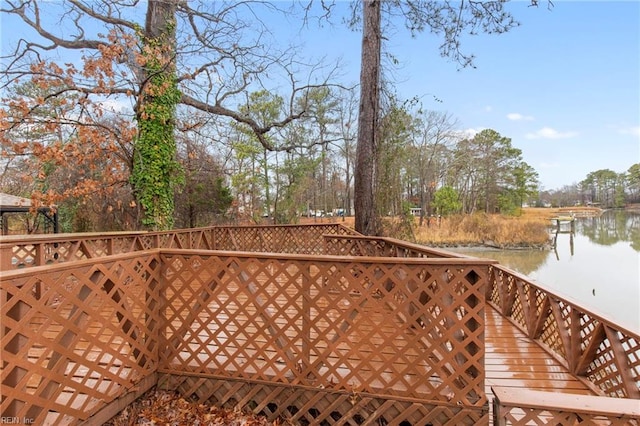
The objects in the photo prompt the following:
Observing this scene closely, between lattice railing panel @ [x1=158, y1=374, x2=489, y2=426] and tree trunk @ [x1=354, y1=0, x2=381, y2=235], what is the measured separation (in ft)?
12.7

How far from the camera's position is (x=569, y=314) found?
2791 millimetres

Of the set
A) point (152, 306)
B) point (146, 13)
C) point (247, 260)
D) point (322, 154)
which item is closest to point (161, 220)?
point (146, 13)

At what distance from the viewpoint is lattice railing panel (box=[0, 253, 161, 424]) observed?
1548 millimetres

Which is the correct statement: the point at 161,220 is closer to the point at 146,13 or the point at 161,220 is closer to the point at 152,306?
the point at 146,13

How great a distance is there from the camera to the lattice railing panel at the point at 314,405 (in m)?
2.09

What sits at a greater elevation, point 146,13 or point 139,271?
point 146,13

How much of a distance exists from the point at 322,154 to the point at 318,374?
1573 cm

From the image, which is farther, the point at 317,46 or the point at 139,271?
the point at 317,46

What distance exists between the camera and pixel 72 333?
1.85 m

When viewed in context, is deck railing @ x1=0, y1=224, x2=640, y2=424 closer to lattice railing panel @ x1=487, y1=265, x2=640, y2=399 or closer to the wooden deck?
lattice railing panel @ x1=487, y1=265, x2=640, y2=399

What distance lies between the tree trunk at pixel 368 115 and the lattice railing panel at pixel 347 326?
3.64 m

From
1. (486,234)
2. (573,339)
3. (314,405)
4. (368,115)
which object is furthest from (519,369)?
(486,234)

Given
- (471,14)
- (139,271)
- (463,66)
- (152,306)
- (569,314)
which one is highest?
(471,14)

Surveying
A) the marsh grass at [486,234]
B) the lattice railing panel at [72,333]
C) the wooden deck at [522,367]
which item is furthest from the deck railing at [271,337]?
the marsh grass at [486,234]
